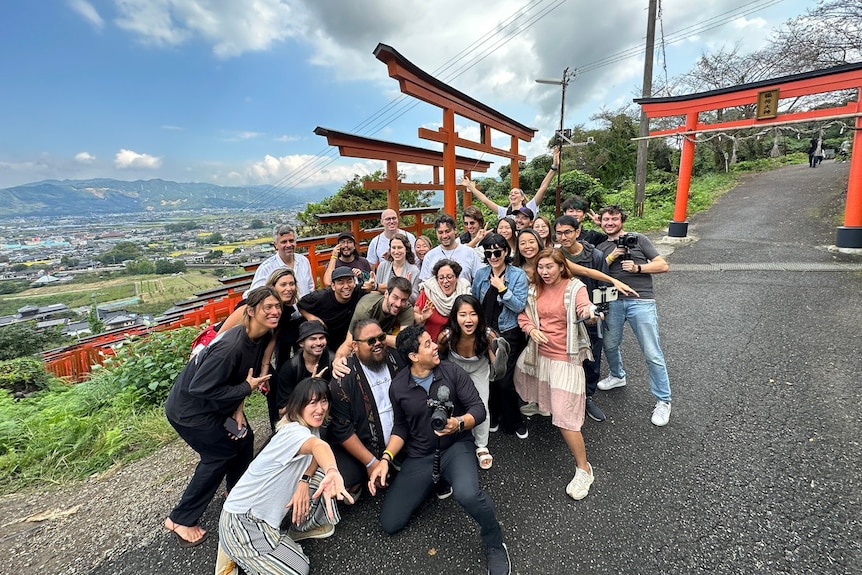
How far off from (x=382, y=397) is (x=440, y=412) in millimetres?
668

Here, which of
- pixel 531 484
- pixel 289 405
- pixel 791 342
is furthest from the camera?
pixel 791 342

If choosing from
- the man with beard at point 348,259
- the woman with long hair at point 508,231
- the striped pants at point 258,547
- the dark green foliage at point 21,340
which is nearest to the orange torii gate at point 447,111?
the man with beard at point 348,259

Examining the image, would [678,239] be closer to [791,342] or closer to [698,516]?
[791,342]

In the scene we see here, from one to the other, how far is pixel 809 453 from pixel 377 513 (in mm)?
3270

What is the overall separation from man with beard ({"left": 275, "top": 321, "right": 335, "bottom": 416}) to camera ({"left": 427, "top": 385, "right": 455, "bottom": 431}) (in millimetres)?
1037

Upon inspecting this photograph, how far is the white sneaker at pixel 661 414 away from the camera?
3.23 metres

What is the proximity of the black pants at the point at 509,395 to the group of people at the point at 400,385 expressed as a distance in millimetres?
12

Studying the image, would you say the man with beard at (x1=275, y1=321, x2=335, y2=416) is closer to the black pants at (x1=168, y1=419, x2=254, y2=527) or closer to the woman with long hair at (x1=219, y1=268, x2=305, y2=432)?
the woman with long hair at (x1=219, y1=268, x2=305, y2=432)

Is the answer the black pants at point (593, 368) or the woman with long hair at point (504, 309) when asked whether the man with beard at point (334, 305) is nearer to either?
the woman with long hair at point (504, 309)

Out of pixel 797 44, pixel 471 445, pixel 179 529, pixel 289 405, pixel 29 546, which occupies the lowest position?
pixel 29 546

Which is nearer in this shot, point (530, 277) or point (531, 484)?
point (531, 484)

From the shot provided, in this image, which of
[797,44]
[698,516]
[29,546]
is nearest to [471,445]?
[698,516]

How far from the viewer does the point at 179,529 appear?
7.91 ft

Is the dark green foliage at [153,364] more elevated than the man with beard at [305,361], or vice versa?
the man with beard at [305,361]
